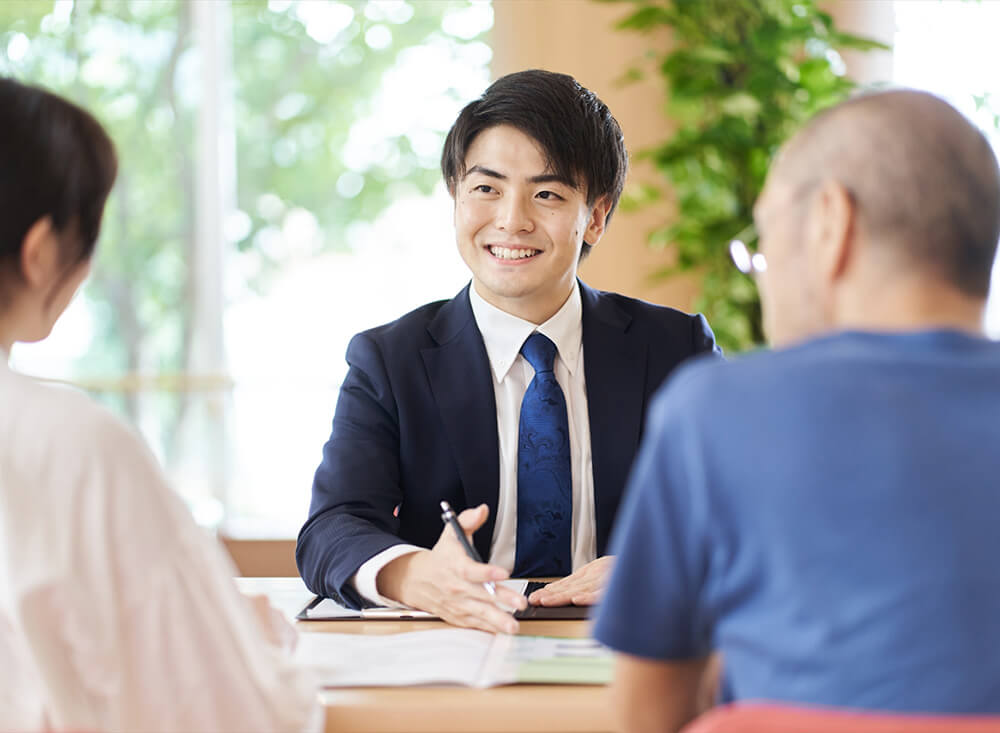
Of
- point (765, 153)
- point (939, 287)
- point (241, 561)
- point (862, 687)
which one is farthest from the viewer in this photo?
point (765, 153)

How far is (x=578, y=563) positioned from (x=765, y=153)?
6.02 feet

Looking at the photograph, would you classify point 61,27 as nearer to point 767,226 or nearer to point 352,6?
point 352,6

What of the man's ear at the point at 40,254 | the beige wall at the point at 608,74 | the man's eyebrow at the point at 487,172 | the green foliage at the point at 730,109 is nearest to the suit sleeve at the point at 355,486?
the man's eyebrow at the point at 487,172

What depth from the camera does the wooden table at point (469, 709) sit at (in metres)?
1.18

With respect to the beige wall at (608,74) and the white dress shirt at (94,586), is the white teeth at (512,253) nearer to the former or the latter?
the white dress shirt at (94,586)

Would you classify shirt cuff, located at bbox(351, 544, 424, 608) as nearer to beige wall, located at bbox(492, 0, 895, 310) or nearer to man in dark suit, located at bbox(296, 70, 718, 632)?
man in dark suit, located at bbox(296, 70, 718, 632)

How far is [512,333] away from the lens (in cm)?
206

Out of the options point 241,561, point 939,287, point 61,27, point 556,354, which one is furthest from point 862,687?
point 61,27

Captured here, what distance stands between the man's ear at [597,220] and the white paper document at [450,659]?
988mm

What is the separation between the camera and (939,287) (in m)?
0.91

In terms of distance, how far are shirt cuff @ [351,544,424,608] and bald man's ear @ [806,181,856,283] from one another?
88 centimetres

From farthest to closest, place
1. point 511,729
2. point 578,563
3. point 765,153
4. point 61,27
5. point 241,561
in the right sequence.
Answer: point 61,27 < point 765,153 < point 241,561 < point 578,563 < point 511,729

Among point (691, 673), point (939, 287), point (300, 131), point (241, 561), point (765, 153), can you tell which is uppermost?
point (300, 131)

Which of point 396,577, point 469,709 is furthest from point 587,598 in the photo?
point 469,709
